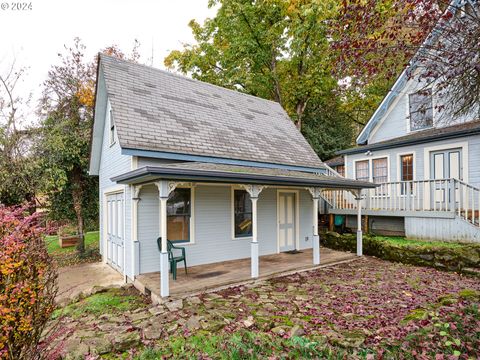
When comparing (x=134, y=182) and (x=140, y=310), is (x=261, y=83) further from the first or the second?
(x=140, y=310)

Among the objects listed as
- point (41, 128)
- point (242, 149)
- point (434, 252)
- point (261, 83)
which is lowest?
point (434, 252)

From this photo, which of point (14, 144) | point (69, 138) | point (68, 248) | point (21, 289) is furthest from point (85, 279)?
point (68, 248)

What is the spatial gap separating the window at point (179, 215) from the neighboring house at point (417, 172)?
6.70m

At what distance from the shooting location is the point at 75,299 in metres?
6.41

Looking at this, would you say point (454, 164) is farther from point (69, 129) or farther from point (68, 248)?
point (68, 248)

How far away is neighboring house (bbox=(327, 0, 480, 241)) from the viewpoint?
8.91 meters

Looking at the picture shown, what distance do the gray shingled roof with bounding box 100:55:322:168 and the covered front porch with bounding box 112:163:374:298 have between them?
3.35 ft

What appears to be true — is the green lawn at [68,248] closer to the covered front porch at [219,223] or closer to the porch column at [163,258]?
the covered front porch at [219,223]

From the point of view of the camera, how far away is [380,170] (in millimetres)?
12734

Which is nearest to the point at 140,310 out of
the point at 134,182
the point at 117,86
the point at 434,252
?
the point at 134,182

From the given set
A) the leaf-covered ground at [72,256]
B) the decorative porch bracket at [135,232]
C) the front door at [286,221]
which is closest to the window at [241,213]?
the front door at [286,221]

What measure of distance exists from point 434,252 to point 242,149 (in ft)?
20.8

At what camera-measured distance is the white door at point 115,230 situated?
8354mm

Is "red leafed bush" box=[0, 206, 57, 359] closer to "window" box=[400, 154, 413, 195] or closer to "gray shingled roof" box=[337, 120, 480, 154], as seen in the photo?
"gray shingled roof" box=[337, 120, 480, 154]
